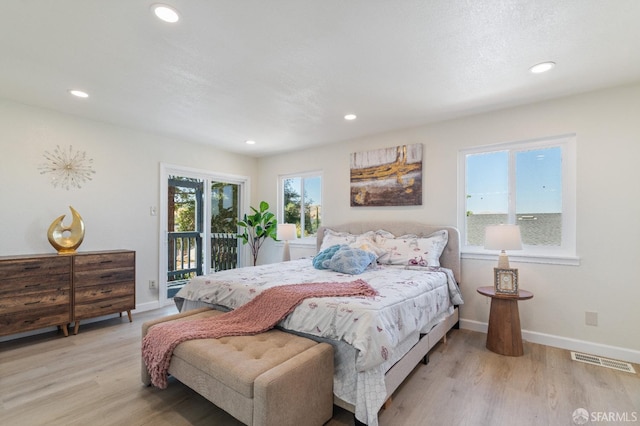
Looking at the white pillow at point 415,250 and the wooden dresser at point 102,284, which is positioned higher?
the white pillow at point 415,250

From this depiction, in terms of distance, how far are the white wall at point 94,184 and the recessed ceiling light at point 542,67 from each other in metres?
4.40

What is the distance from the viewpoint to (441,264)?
11.5ft

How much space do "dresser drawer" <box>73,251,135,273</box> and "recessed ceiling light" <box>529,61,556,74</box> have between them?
454 centimetres

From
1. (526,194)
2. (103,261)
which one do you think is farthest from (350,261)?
(103,261)

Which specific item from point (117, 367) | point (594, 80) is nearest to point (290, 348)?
point (117, 367)

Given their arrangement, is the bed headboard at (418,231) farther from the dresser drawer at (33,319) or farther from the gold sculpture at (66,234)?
the dresser drawer at (33,319)

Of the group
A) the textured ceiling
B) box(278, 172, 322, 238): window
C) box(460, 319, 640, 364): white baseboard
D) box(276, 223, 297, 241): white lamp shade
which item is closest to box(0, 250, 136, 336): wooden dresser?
the textured ceiling

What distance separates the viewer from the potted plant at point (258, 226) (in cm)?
535

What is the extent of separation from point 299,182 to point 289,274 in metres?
2.64

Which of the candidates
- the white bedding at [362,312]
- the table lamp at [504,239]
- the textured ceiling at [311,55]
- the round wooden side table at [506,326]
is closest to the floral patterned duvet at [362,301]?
the white bedding at [362,312]

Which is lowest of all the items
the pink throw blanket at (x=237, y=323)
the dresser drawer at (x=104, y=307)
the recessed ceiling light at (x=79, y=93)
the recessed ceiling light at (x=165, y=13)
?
the dresser drawer at (x=104, y=307)

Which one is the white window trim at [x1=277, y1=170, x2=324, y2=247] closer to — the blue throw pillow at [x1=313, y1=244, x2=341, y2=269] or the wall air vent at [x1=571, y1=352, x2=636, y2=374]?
the blue throw pillow at [x1=313, y1=244, x2=341, y2=269]

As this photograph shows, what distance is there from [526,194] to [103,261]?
4799mm

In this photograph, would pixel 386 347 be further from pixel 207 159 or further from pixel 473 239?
pixel 207 159
